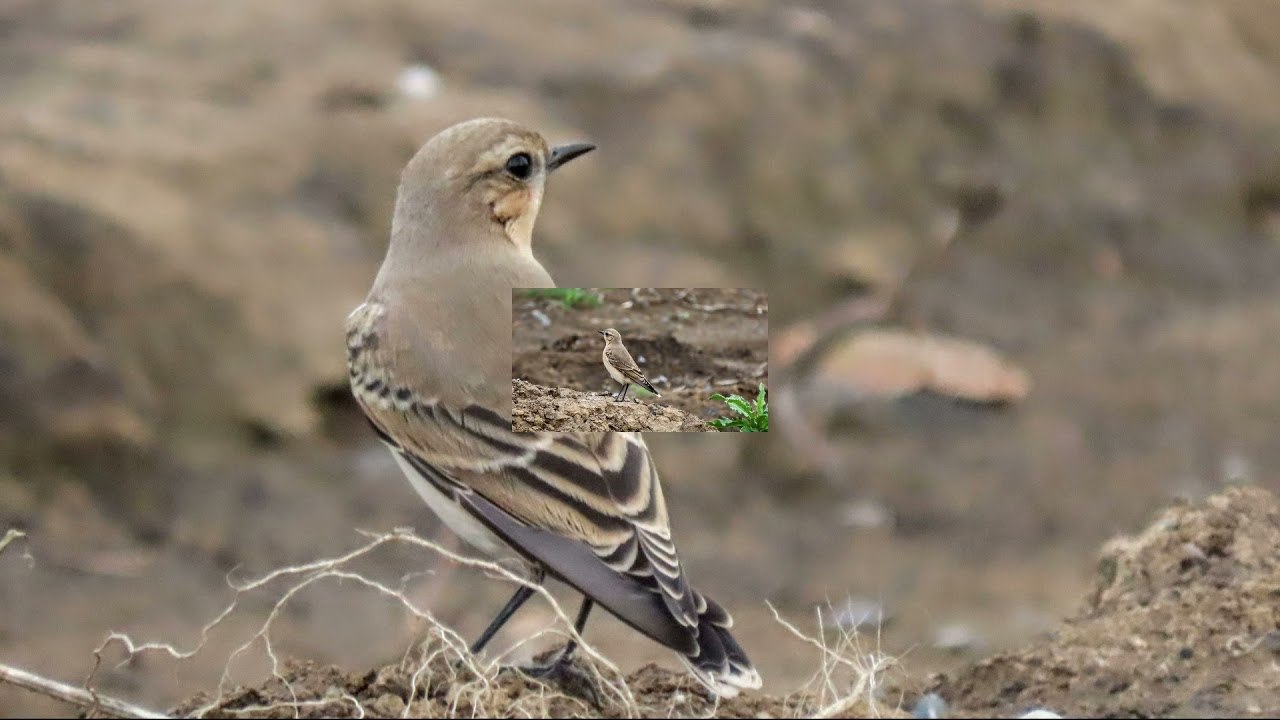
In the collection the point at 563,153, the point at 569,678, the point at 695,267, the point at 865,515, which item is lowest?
the point at 569,678

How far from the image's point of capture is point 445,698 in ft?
14.4

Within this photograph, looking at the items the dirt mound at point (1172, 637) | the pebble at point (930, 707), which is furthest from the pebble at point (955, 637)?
the pebble at point (930, 707)

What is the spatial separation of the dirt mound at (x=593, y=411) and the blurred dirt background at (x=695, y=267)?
3244 mm

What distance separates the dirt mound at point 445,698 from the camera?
167 inches

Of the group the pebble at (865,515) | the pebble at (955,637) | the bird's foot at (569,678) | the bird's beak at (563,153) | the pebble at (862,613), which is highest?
the pebble at (865,515)

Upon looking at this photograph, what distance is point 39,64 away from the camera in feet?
34.9

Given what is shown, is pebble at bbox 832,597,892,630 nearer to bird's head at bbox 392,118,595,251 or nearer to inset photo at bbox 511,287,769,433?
bird's head at bbox 392,118,595,251

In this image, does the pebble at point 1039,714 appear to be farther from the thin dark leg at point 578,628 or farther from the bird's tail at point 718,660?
the thin dark leg at point 578,628

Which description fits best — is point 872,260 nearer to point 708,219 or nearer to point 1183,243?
point 708,219

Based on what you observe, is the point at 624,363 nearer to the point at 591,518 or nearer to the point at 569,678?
the point at 591,518

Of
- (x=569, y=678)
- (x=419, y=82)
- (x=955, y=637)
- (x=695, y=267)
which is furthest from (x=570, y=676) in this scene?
(x=419, y=82)

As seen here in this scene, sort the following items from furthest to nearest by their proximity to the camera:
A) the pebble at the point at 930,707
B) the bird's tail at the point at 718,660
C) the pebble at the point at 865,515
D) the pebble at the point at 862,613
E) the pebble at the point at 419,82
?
1. the pebble at the point at 419,82
2. the pebble at the point at 865,515
3. the pebble at the point at 862,613
4. the pebble at the point at 930,707
5. the bird's tail at the point at 718,660

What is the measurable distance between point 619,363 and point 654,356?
65mm

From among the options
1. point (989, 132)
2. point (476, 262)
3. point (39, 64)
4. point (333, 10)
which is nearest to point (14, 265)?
point (39, 64)
